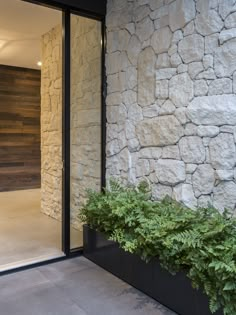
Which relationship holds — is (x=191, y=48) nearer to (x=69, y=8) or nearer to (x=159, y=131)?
(x=159, y=131)

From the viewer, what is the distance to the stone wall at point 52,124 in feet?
14.3

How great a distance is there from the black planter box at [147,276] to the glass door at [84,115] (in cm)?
36

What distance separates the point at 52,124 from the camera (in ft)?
15.2

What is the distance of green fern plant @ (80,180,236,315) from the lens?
1.89 m

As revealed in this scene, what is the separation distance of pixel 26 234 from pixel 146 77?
2405mm

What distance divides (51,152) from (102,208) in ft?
6.55

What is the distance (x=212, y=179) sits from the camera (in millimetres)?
2469

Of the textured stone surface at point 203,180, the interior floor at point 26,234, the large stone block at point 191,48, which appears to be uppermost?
the large stone block at point 191,48

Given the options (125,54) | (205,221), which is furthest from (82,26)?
(205,221)

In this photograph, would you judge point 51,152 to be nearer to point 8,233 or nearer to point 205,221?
point 8,233

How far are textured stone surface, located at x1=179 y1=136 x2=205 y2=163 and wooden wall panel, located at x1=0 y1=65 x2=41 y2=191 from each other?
16.9 ft

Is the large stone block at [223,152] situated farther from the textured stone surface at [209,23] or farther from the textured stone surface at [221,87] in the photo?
the textured stone surface at [209,23]

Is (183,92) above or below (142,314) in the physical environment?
above

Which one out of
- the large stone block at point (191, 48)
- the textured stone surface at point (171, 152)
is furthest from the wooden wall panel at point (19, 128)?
the large stone block at point (191, 48)
